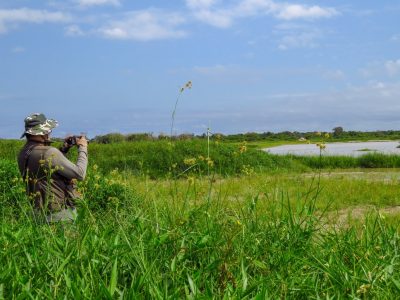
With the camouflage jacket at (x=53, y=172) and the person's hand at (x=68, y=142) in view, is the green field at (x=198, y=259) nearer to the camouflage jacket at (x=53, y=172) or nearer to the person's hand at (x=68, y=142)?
the camouflage jacket at (x=53, y=172)

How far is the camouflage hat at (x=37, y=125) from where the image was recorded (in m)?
5.88

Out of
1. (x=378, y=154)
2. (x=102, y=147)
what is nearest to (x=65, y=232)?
(x=102, y=147)

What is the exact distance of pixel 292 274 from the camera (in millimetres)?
3775

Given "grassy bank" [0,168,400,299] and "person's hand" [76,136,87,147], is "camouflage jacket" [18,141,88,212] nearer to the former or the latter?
"person's hand" [76,136,87,147]

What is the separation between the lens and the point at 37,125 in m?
5.91

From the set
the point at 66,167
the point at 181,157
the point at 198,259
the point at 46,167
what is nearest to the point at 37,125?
the point at 46,167

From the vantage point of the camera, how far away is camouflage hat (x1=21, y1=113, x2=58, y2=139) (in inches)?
232

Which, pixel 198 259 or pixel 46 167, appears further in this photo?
pixel 46 167

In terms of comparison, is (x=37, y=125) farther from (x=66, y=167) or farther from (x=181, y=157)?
(x=181, y=157)

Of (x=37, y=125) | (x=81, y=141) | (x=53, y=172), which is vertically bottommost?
(x=53, y=172)

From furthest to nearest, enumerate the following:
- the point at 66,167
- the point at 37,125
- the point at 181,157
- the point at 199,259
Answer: the point at 181,157
the point at 37,125
the point at 66,167
the point at 199,259

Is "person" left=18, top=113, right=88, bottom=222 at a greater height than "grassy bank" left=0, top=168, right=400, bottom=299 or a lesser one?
greater

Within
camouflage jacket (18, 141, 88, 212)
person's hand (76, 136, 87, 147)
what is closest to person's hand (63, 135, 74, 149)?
person's hand (76, 136, 87, 147)

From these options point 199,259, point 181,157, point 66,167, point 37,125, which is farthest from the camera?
point 181,157
